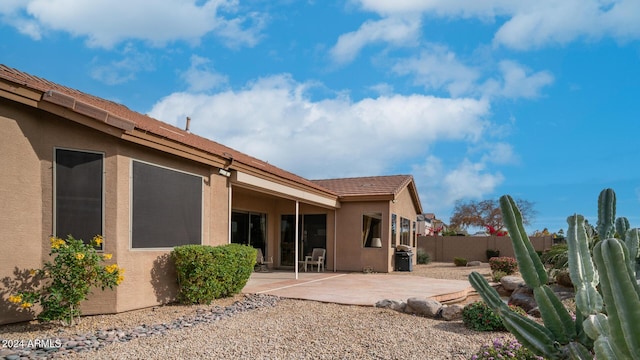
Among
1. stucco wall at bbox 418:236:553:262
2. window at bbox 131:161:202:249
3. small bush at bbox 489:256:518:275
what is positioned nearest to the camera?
window at bbox 131:161:202:249

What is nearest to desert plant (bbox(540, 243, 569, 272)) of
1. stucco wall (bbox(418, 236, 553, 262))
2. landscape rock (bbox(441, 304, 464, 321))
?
landscape rock (bbox(441, 304, 464, 321))

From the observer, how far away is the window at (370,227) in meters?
16.9

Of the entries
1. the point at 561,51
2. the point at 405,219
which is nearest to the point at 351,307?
the point at 561,51

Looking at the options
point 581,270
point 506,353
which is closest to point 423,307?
point 506,353

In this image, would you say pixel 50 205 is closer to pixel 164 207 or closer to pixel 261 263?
pixel 164 207

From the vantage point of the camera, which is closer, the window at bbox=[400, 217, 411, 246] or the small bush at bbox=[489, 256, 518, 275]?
the small bush at bbox=[489, 256, 518, 275]

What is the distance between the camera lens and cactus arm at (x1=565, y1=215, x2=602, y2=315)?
253cm

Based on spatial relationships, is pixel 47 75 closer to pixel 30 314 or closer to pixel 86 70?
pixel 86 70

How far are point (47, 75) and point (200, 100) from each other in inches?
232

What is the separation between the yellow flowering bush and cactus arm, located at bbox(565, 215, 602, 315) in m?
6.64

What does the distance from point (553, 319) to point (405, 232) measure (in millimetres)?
17331

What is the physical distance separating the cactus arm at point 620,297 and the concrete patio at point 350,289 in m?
6.87

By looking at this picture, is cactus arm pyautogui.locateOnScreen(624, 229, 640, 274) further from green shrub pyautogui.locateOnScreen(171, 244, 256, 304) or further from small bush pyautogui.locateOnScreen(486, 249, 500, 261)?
small bush pyautogui.locateOnScreen(486, 249, 500, 261)

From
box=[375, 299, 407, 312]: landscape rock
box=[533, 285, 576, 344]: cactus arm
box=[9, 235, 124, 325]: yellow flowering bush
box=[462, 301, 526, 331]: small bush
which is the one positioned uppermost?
box=[533, 285, 576, 344]: cactus arm
